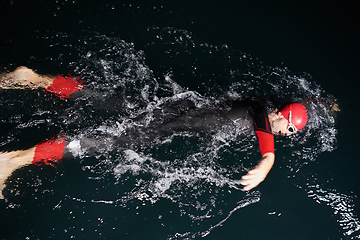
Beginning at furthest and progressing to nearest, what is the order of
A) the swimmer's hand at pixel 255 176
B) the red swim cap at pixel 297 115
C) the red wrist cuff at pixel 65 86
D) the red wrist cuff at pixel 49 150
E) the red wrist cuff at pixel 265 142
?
the red wrist cuff at pixel 65 86 < the red swim cap at pixel 297 115 < the red wrist cuff at pixel 49 150 < the red wrist cuff at pixel 265 142 < the swimmer's hand at pixel 255 176

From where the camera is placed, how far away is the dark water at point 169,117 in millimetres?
2381

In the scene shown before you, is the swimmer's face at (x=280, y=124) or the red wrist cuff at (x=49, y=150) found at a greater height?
the swimmer's face at (x=280, y=124)

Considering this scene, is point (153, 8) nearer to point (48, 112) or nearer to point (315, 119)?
point (48, 112)

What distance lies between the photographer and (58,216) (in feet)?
7.50

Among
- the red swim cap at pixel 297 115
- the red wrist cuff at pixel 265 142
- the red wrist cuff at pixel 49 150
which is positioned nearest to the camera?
the red wrist cuff at pixel 265 142

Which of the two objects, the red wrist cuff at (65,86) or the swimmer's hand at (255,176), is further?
the red wrist cuff at (65,86)

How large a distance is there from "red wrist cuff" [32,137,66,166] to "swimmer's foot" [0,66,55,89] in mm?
626

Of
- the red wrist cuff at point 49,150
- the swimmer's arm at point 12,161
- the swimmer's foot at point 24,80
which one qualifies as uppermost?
the swimmer's foot at point 24,80

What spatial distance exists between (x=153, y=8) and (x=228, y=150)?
7.08 ft

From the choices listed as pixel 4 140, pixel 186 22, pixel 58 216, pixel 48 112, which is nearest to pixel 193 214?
pixel 58 216

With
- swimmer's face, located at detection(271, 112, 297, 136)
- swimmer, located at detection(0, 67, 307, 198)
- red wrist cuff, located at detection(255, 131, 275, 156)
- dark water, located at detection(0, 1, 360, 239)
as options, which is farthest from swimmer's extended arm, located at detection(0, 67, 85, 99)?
swimmer's face, located at detection(271, 112, 297, 136)

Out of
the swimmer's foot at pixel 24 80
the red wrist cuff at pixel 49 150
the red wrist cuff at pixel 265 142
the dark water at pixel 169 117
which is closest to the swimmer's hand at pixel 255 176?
the red wrist cuff at pixel 265 142

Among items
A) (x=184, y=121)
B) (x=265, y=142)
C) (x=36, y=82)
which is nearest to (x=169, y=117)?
(x=184, y=121)

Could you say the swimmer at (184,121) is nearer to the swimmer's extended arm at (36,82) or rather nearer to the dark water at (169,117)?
the swimmer's extended arm at (36,82)
